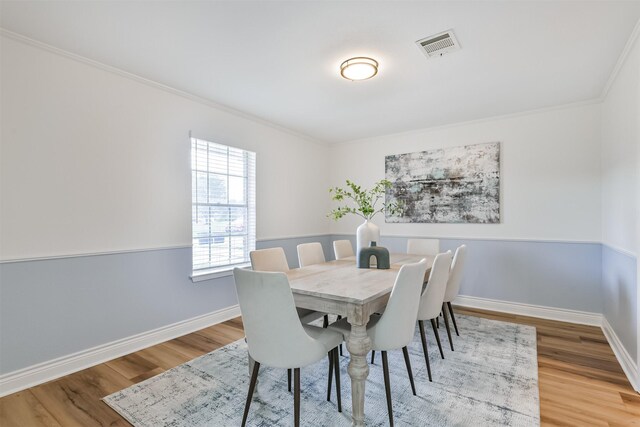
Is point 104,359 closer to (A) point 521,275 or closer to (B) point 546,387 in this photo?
(B) point 546,387

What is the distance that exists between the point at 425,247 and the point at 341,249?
3.40 feet

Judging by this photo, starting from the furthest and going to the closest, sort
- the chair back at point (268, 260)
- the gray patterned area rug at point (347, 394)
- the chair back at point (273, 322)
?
the chair back at point (268, 260) → the gray patterned area rug at point (347, 394) → the chair back at point (273, 322)

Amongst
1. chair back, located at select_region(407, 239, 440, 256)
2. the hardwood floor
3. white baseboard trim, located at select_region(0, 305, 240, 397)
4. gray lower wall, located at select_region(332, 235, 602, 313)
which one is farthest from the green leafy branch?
white baseboard trim, located at select_region(0, 305, 240, 397)

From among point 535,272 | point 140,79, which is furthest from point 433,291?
point 140,79

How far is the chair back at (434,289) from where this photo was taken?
7.45 ft

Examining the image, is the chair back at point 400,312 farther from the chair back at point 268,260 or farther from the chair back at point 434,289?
the chair back at point 268,260

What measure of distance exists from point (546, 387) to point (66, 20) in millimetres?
4091

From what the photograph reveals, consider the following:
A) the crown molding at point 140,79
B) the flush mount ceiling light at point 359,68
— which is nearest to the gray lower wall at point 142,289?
the crown molding at point 140,79

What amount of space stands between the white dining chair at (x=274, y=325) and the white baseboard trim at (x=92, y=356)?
5.75ft

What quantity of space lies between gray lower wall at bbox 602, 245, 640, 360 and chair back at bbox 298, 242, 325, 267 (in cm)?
248

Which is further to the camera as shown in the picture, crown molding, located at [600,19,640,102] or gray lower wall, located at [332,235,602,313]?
gray lower wall, located at [332,235,602,313]

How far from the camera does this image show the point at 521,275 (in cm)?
389

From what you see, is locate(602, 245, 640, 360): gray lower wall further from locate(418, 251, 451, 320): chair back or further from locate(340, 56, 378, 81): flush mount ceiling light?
locate(340, 56, 378, 81): flush mount ceiling light

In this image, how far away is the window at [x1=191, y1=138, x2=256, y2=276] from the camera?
137 inches
